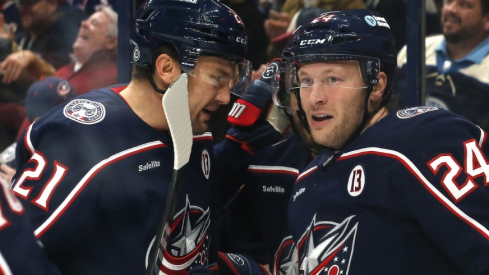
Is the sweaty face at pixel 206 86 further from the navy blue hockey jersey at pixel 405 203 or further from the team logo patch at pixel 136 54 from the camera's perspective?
the navy blue hockey jersey at pixel 405 203

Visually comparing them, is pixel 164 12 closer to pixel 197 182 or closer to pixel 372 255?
pixel 197 182

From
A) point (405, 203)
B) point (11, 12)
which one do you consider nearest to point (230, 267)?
point (405, 203)

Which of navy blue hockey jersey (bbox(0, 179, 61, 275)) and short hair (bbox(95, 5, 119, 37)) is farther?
short hair (bbox(95, 5, 119, 37))

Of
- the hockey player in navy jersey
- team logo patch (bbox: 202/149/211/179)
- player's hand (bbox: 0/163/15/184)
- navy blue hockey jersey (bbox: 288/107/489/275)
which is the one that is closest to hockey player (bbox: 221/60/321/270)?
team logo patch (bbox: 202/149/211/179)

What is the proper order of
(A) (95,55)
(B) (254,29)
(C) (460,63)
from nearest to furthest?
(C) (460,63) → (B) (254,29) → (A) (95,55)

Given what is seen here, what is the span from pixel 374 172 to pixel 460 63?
3.53 ft

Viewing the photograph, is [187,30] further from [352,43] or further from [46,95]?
[46,95]

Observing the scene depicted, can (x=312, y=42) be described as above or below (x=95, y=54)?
above

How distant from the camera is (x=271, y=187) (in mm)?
2404

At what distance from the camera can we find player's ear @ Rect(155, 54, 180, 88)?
2049 millimetres

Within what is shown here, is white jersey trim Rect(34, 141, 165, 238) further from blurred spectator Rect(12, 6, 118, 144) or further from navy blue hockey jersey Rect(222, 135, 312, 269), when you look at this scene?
blurred spectator Rect(12, 6, 118, 144)

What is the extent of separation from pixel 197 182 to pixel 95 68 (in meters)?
1.17

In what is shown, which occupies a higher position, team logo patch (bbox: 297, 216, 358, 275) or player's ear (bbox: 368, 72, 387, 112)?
player's ear (bbox: 368, 72, 387, 112)

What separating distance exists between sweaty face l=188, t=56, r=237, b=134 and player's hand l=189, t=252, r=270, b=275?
326 mm
